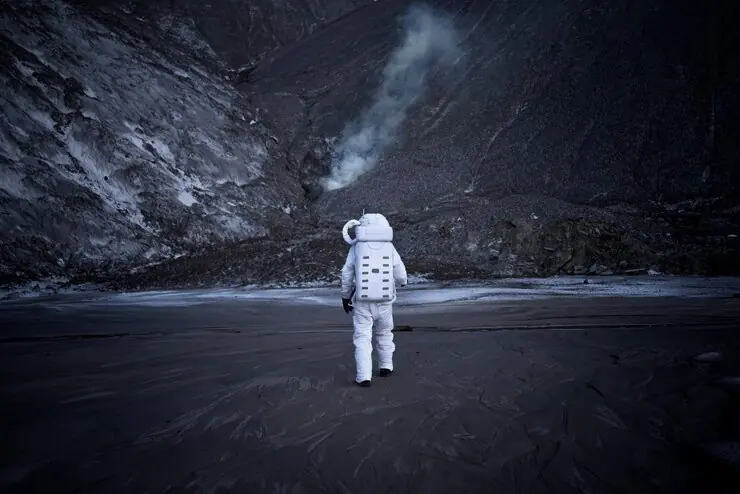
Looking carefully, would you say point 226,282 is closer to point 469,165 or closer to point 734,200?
point 469,165

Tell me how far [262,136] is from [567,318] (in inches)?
762

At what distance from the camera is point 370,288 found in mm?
4496

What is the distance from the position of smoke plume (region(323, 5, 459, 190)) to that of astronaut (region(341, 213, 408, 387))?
60.1 feet

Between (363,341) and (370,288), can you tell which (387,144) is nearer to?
(370,288)

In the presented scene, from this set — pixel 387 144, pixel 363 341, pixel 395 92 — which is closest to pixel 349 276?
pixel 363 341

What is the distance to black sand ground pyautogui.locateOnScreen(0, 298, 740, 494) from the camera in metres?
2.77

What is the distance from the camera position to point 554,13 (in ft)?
83.5

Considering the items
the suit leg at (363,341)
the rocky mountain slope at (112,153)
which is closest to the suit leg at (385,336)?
the suit leg at (363,341)

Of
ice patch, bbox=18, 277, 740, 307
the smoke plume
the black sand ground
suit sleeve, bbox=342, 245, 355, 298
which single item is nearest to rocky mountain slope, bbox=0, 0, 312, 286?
the smoke plume

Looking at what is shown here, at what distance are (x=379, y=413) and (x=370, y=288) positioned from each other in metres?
1.10

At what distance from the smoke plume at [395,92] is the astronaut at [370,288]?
60.1ft

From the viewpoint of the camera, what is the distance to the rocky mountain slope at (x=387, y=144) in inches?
617

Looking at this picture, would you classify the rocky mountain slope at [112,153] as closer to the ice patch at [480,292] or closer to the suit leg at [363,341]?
the ice patch at [480,292]

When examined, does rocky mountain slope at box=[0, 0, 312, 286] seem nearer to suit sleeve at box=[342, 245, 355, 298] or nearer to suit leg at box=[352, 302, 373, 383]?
suit sleeve at box=[342, 245, 355, 298]
